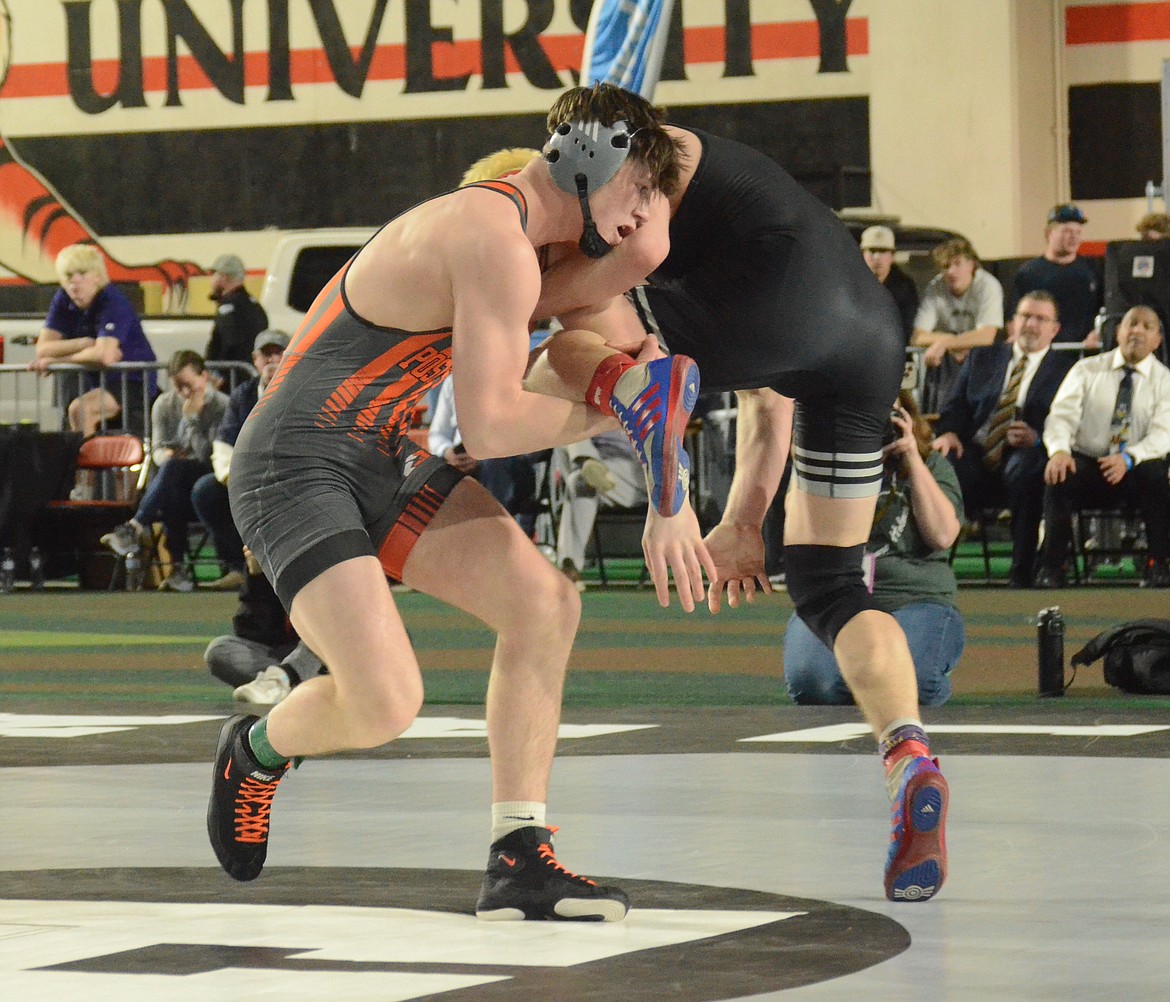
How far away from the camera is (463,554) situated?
4.65 m

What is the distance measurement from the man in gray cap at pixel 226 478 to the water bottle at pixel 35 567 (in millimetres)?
1085

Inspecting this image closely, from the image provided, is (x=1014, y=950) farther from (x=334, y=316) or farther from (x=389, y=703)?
(x=334, y=316)

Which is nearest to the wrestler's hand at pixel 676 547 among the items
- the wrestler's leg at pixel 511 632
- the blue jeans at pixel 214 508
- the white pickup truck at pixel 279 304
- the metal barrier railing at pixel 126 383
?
the wrestler's leg at pixel 511 632

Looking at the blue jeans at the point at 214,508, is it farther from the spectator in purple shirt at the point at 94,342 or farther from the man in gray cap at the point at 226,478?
the spectator in purple shirt at the point at 94,342

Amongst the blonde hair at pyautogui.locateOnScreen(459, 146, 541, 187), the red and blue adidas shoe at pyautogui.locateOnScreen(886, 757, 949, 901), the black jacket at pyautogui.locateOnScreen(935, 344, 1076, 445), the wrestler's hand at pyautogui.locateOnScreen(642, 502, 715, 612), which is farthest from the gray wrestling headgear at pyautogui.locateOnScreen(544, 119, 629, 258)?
the black jacket at pyautogui.locateOnScreen(935, 344, 1076, 445)

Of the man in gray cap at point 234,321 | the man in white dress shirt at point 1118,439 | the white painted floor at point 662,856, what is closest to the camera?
the white painted floor at point 662,856

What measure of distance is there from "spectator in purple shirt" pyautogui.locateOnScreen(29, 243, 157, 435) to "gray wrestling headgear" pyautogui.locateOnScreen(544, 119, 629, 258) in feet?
37.0

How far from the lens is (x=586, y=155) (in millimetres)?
4387

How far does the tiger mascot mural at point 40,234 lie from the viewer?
22750 millimetres

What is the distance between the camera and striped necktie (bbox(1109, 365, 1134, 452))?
42.9 ft

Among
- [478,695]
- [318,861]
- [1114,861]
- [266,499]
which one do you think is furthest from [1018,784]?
[478,695]

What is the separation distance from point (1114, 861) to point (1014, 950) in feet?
3.25

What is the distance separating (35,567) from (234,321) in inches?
87.5

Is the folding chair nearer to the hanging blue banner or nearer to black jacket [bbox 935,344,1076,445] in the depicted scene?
the hanging blue banner
